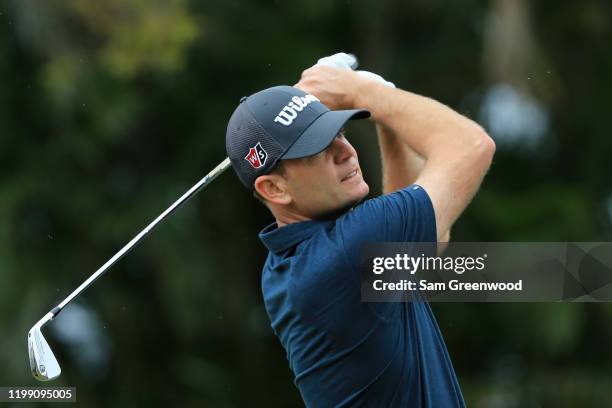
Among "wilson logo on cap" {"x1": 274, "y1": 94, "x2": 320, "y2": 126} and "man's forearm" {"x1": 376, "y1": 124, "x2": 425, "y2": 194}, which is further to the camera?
"man's forearm" {"x1": 376, "y1": 124, "x2": 425, "y2": 194}

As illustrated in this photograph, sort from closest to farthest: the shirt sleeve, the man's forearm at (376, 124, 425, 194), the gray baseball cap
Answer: the shirt sleeve < the gray baseball cap < the man's forearm at (376, 124, 425, 194)

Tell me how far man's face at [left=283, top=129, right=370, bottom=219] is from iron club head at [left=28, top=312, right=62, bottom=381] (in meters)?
0.95

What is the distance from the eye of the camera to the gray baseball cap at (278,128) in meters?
3.37

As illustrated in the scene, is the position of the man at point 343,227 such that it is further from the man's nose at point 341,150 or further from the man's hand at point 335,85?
the man's hand at point 335,85

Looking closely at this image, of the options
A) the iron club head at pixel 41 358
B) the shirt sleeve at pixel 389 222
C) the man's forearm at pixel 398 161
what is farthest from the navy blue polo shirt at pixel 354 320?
the iron club head at pixel 41 358

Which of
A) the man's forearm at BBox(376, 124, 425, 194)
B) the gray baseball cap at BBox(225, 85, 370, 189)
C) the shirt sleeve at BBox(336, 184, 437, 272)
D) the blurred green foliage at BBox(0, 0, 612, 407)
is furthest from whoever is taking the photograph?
the blurred green foliage at BBox(0, 0, 612, 407)

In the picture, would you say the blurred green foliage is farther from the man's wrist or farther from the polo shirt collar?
the polo shirt collar

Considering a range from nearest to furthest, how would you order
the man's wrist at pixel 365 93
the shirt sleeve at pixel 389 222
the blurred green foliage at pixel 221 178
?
the shirt sleeve at pixel 389 222, the man's wrist at pixel 365 93, the blurred green foliage at pixel 221 178

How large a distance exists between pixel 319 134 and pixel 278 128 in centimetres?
11

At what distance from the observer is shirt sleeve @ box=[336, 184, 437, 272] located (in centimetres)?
326

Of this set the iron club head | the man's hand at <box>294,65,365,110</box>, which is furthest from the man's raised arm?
the iron club head

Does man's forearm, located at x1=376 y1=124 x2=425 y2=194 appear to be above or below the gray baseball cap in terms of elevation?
below

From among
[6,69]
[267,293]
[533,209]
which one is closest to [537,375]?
[533,209]

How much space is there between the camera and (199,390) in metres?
11.4
